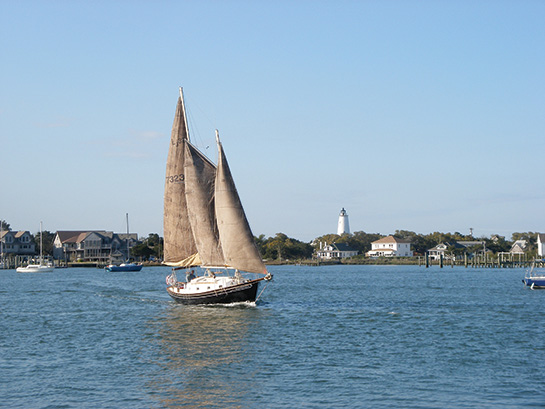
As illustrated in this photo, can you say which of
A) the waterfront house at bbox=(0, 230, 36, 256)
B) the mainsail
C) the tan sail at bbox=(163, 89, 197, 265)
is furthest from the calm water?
the waterfront house at bbox=(0, 230, 36, 256)

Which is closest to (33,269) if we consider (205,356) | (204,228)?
(204,228)

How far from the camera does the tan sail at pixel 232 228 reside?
152ft

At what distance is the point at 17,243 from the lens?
598ft

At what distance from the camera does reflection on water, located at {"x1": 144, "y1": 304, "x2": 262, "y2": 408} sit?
23266 millimetres

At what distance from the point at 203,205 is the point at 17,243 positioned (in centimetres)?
14759

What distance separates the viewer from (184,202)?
173 ft

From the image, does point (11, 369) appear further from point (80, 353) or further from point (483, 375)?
point (483, 375)

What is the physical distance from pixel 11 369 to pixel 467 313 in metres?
31.1

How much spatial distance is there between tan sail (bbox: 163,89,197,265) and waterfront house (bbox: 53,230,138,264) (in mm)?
133390

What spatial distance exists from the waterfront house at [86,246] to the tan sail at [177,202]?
13339 centimetres

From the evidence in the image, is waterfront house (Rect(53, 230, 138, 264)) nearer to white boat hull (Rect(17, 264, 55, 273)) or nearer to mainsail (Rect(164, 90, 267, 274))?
white boat hull (Rect(17, 264, 55, 273))

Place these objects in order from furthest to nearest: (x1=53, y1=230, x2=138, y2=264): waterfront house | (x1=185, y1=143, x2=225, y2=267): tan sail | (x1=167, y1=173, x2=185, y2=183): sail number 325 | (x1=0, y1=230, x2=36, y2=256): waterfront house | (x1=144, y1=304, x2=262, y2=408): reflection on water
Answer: (x1=53, y1=230, x2=138, y2=264): waterfront house → (x1=0, y1=230, x2=36, y2=256): waterfront house → (x1=167, y1=173, x2=185, y2=183): sail number 325 → (x1=185, y1=143, x2=225, y2=267): tan sail → (x1=144, y1=304, x2=262, y2=408): reflection on water

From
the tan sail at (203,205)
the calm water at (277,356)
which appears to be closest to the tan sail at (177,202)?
the tan sail at (203,205)

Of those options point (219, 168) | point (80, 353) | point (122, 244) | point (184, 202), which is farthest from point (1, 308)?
point (122, 244)
